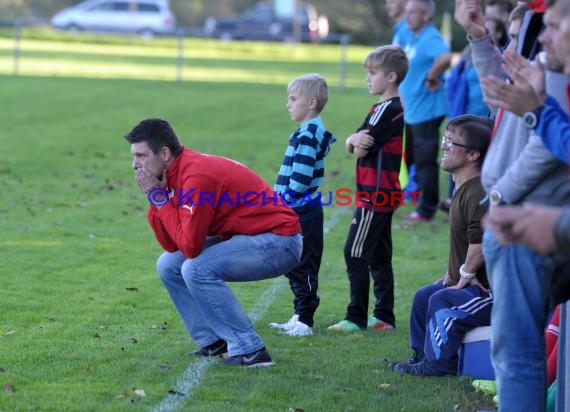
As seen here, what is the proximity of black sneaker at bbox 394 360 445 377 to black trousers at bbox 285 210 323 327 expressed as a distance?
3.58 ft

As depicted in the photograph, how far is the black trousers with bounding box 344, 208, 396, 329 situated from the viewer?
7.40 metres

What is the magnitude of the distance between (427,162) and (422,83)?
93 cm

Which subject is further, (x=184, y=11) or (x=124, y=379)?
(x=184, y=11)

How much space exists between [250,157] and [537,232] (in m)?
13.3

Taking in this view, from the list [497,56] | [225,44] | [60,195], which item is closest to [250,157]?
[60,195]

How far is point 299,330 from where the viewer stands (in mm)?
7281

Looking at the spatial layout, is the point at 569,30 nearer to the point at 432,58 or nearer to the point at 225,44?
the point at 432,58

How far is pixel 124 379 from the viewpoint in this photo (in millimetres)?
6031

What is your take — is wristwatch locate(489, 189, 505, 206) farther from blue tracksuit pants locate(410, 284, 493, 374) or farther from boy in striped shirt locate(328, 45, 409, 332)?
boy in striped shirt locate(328, 45, 409, 332)

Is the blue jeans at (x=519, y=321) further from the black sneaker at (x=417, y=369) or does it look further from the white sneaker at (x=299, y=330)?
the white sneaker at (x=299, y=330)

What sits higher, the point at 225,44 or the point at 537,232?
the point at 537,232

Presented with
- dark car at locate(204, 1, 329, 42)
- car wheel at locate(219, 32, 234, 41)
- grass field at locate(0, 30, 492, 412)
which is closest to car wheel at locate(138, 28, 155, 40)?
dark car at locate(204, 1, 329, 42)

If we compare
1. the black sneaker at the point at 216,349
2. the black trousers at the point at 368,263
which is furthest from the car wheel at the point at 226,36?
the black sneaker at the point at 216,349

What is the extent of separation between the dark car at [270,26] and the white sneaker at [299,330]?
47639mm
